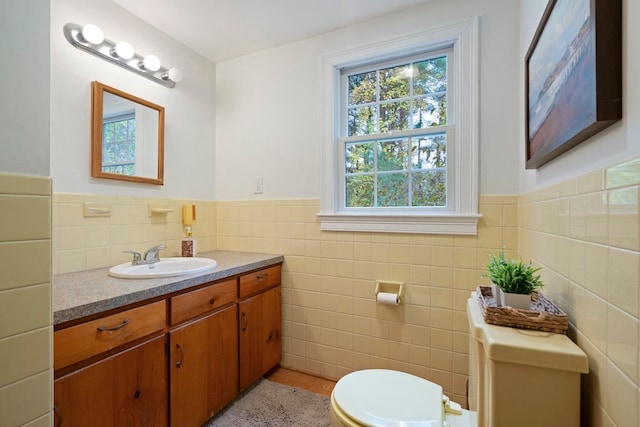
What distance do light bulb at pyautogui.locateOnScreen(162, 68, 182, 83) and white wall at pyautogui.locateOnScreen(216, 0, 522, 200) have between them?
1.49ft

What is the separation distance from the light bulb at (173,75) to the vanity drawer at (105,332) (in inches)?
57.6

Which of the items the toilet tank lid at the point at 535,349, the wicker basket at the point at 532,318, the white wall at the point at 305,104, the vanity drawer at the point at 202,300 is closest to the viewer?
the toilet tank lid at the point at 535,349

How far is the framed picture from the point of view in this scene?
2.11 feet

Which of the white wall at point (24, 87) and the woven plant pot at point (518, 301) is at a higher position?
the white wall at point (24, 87)

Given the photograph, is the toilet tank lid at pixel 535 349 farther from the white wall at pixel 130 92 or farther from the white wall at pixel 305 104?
the white wall at pixel 130 92

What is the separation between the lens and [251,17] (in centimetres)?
187

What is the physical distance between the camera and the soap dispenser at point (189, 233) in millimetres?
2000

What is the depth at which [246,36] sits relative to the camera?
6.78 ft

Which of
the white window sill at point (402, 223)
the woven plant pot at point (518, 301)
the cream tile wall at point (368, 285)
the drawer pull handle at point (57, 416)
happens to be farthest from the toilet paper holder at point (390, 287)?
the drawer pull handle at point (57, 416)

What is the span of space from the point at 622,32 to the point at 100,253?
2.18 m

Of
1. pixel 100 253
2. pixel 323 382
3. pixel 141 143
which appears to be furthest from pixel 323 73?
pixel 323 382

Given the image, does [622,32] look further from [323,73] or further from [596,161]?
[323,73]

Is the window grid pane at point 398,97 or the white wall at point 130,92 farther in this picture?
the window grid pane at point 398,97

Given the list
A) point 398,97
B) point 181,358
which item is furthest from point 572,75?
point 181,358
